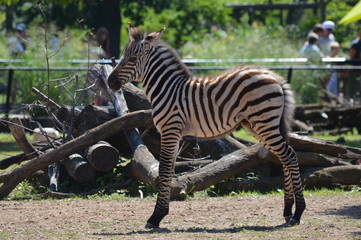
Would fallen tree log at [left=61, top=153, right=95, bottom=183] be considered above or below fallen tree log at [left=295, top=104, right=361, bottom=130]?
above

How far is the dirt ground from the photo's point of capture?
26.3ft

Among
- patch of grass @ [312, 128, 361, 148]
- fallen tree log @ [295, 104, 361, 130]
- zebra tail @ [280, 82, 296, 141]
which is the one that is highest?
zebra tail @ [280, 82, 296, 141]

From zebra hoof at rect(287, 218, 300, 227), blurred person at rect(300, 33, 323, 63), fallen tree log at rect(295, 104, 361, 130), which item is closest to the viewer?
zebra hoof at rect(287, 218, 300, 227)

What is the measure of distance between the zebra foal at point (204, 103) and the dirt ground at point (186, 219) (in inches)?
12.8

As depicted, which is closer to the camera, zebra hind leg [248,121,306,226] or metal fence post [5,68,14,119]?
zebra hind leg [248,121,306,226]

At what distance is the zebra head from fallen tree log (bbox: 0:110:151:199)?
6.30 ft

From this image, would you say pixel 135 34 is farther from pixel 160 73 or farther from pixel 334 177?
pixel 334 177

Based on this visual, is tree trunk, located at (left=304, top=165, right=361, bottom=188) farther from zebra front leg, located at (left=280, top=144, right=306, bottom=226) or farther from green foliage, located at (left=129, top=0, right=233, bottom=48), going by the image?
green foliage, located at (left=129, top=0, right=233, bottom=48)

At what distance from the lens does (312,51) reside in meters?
19.6

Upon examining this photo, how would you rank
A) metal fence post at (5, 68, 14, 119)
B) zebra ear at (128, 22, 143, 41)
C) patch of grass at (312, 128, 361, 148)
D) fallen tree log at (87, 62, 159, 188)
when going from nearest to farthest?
zebra ear at (128, 22, 143, 41)
fallen tree log at (87, 62, 159, 188)
patch of grass at (312, 128, 361, 148)
metal fence post at (5, 68, 14, 119)

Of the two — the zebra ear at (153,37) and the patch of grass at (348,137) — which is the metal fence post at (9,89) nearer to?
the patch of grass at (348,137)

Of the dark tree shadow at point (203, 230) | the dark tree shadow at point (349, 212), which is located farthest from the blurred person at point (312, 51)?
the dark tree shadow at point (203, 230)

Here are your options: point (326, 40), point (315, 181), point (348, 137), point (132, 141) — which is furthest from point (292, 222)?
point (326, 40)

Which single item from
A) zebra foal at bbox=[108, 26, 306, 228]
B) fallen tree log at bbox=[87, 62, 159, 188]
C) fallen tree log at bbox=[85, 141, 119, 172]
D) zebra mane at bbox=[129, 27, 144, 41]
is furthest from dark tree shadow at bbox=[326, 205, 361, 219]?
fallen tree log at bbox=[85, 141, 119, 172]
